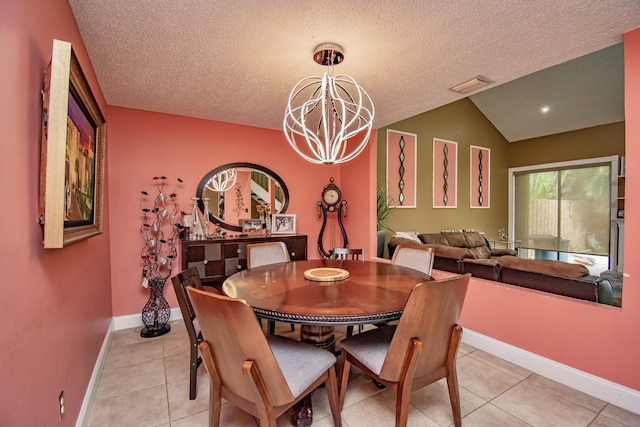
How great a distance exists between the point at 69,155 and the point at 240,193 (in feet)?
7.75

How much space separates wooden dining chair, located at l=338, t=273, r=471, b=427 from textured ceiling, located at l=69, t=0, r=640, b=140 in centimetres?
148

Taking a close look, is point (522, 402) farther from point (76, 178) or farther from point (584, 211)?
point (584, 211)

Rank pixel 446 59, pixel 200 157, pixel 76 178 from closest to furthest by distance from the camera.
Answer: pixel 76 178
pixel 446 59
pixel 200 157

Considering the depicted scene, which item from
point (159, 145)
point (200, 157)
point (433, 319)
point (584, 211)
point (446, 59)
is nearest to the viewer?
point (433, 319)

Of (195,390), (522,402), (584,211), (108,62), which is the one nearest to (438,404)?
(522,402)

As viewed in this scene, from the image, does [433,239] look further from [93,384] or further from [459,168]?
[93,384]

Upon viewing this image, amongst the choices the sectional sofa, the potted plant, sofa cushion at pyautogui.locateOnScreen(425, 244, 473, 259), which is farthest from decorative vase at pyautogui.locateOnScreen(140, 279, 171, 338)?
the sectional sofa

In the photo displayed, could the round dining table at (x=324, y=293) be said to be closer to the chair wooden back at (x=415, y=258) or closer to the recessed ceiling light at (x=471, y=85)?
the chair wooden back at (x=415, y=258)

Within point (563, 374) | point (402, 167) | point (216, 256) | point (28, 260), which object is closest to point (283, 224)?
point (216, 256)

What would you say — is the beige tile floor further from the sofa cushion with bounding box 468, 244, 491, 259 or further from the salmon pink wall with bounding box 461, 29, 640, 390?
the sofa cushion with bounding box 468, 244, 491, 259

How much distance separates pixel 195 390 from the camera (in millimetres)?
1923

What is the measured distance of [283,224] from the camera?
3838mm

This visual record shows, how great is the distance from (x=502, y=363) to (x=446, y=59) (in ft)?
7.96

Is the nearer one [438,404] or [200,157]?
[438,404]
